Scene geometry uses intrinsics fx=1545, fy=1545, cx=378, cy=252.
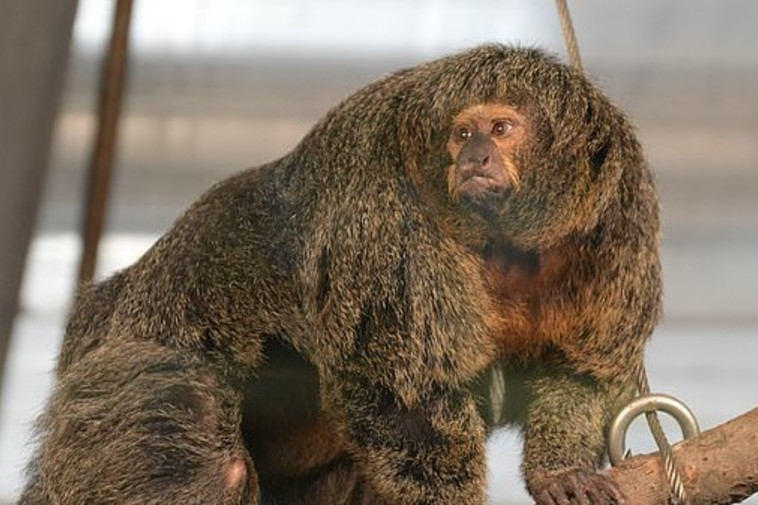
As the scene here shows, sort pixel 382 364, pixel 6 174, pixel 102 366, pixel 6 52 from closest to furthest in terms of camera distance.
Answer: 1. pixel 382 364
2. pixel 102 366
3. pixel 6 52
4. pixel 6 174

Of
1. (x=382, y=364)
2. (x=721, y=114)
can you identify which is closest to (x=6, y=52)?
(x=382, y=364)

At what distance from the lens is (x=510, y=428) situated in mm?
3361

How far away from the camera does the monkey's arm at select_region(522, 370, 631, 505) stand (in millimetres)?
3191

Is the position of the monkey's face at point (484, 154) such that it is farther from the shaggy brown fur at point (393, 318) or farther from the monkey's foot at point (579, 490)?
the monkey's foot at point (579, 490)

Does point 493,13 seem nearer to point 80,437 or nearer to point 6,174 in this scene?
point 6,174

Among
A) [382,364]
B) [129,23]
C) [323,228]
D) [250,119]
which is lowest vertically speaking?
[382,364]

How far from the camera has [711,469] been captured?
2.88m

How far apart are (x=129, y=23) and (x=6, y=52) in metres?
0.63

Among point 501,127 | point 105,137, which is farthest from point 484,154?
point 105,137

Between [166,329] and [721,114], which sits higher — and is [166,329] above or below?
below

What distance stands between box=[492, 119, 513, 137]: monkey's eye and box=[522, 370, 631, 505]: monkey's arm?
0.54 metres

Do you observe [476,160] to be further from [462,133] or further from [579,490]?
[579,490]

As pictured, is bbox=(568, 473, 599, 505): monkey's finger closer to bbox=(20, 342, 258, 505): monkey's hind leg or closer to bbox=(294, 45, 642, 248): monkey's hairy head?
bbox=(294, 45, 642, 248): monkey's hairy head

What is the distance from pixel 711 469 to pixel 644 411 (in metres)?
0.18
